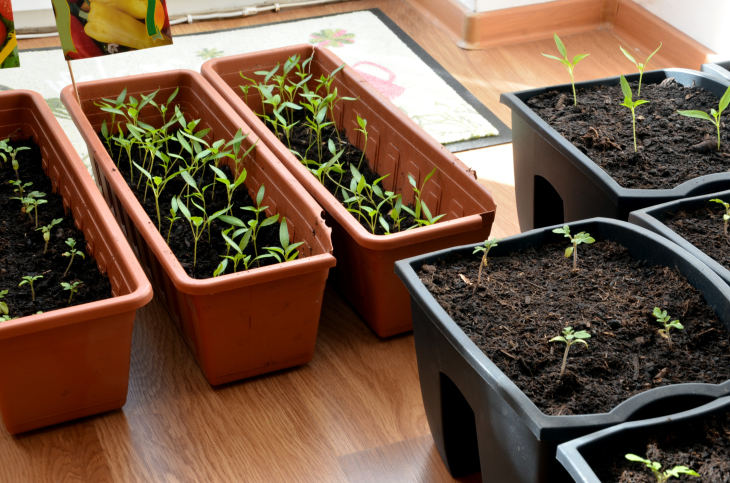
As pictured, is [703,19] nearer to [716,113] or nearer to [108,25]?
[716,113]

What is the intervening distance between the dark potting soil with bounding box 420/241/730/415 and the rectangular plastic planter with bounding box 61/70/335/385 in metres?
0.28

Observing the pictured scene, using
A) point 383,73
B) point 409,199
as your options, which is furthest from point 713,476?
point 383,73

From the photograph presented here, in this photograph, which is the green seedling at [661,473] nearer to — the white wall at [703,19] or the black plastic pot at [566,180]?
the black plastic pot at [566,180]

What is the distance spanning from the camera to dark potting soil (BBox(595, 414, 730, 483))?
2.69 feet

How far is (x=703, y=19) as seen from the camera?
8.05ft

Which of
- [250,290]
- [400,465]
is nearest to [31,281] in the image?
[250,290]

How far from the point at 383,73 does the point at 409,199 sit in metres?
0.93

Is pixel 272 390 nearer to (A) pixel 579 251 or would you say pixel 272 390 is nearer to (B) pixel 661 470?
(A) pixel 579 251

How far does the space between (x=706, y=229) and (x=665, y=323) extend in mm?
284

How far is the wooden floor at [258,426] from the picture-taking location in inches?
49.8

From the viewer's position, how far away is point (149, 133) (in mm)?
1740

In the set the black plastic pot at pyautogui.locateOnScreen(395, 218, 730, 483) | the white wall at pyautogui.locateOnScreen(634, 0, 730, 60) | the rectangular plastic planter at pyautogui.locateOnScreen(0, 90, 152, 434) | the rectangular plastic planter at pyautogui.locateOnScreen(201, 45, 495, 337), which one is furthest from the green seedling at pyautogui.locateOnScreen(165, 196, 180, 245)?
the white wall at pyautogui.locateOnScreen(634, 0, 730, 60)

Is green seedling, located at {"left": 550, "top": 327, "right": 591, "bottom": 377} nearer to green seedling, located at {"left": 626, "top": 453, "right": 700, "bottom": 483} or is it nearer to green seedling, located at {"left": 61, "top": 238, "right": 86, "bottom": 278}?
green seedling, located at {"left": 626, "top": 453, "right": 700, "bottom": 483}

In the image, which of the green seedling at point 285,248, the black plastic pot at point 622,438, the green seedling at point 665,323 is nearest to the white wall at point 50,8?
the green seedling at point 285,248
